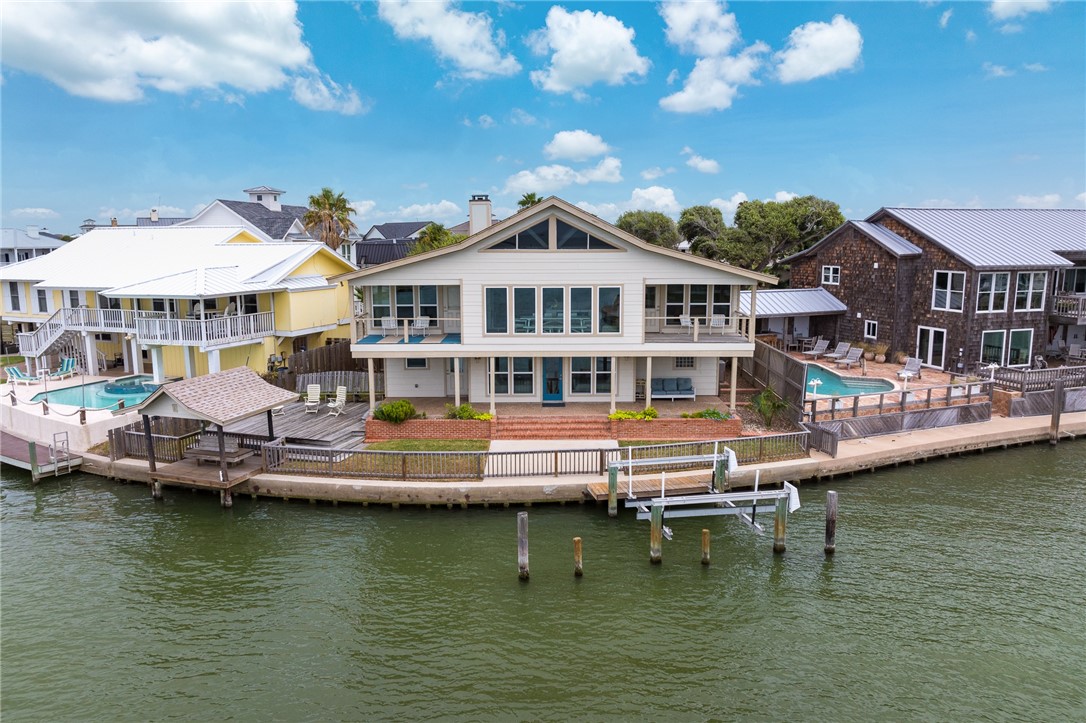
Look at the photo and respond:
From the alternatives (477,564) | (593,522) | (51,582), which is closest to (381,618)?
(477,564)

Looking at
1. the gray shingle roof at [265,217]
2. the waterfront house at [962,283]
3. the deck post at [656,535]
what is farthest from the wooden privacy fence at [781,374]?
the gray shingle roof at [265,217]

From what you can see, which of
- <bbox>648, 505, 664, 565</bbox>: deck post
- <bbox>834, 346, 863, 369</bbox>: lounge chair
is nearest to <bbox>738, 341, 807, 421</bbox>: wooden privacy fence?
<bbox>834, 346, 863, 369</bbox>: lounge chair

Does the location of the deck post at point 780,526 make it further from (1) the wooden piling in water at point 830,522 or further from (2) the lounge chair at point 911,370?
(2) the lounge chair at point 911,370

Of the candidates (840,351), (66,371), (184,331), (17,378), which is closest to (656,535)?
(184,331)

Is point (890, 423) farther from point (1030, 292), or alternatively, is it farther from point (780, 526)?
point (1030, 292)

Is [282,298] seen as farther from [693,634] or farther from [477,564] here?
[693,634]

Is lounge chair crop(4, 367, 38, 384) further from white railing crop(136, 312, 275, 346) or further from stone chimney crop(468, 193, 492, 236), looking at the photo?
stone chimney crop(468, 193, 492, 236)
